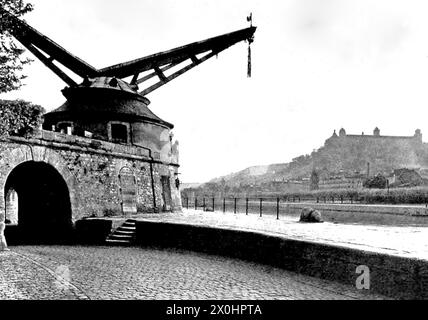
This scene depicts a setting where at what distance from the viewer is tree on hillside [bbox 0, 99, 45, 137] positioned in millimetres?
8453

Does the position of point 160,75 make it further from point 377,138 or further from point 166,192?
point 377,138

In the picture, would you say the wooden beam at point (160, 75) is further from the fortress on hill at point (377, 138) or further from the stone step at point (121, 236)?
the fortress on hill at point (377, 138)

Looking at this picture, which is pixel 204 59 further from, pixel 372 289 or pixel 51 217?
pixel 372 289

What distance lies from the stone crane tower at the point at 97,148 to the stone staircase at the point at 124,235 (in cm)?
310

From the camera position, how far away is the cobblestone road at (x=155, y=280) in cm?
549

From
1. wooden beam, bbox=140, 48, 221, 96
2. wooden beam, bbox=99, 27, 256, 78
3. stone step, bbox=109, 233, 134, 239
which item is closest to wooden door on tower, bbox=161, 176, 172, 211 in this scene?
wooden beam, bbox=140, 48, 221, 96

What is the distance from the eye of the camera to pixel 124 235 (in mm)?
12180

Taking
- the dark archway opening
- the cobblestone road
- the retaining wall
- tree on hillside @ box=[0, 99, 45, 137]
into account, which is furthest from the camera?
the dark archway opening

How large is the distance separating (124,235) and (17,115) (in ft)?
16.6

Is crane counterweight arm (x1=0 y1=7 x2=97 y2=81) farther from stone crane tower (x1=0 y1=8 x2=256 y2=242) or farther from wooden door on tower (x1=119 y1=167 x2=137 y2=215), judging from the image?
wooden door on tower (x1=119 y1=167 x2=137 y2=215)

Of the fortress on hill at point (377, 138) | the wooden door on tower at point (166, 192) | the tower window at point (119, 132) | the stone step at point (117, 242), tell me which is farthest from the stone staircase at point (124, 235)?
the fortress on hill at point (377, 138)

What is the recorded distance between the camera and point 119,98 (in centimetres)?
2073

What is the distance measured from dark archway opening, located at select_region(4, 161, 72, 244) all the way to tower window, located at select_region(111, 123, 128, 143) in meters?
5.55

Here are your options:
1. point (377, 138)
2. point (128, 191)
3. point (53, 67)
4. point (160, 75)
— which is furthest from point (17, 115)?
point (377, 138)
